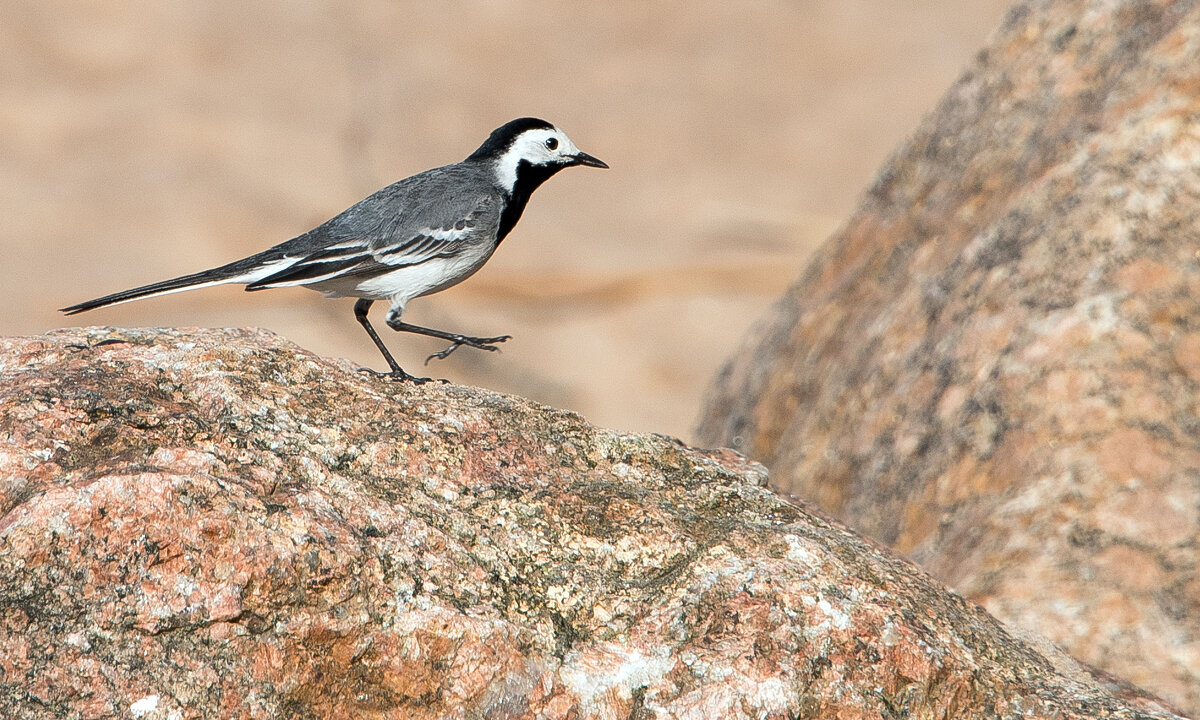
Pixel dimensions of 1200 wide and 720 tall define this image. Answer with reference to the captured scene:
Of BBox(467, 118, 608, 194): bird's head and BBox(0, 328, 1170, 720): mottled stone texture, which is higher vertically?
BBox(467, 118, 608, 194): bird's head

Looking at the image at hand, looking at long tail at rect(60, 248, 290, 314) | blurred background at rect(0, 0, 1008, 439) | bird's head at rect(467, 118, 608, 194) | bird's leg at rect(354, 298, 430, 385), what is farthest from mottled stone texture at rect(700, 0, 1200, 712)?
blurred background at rect(0, 0, 1008, 439)

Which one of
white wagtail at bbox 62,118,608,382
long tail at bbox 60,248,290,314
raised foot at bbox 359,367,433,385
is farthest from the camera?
white wagtail at bbox 62,118,608,382

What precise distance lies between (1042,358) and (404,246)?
8.78 feet

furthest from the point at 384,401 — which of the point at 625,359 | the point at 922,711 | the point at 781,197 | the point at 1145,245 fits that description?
the point at 781,197

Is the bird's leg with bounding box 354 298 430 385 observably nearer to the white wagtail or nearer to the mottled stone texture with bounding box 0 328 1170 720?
the white wagtail

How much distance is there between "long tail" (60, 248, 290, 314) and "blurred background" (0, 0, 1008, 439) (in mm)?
6935

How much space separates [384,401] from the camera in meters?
Result: 3.70

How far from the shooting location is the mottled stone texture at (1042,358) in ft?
14.3

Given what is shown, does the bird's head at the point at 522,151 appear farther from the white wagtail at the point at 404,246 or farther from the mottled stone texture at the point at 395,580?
the mottled stone texture at the point at 395,580

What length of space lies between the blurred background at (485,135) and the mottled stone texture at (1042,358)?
6016 millimetres

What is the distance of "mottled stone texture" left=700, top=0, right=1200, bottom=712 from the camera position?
4344mm

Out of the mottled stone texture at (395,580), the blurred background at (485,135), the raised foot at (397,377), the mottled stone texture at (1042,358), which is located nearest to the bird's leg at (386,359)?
the raised foot at (397,377)

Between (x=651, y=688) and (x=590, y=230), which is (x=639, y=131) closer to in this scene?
(x=590, y=230)

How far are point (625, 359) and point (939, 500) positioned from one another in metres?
8.35
